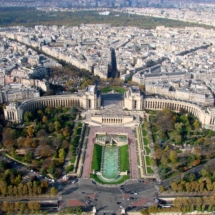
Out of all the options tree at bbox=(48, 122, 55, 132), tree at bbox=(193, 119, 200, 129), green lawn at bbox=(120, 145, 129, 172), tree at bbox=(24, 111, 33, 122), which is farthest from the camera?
tree at bbox=(24, 111, 33, 122)

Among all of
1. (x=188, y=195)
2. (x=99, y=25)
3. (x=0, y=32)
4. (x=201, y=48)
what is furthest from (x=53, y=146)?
(x=99, y=25)

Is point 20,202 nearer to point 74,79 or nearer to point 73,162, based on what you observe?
point 73,162

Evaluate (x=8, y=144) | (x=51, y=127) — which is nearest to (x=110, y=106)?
(x=51, y=127)

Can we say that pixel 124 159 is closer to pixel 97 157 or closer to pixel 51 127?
pixel 97 157

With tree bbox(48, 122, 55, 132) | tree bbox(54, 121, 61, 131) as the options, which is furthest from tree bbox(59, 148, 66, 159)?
tree bbox(48, 122, 55, 132)

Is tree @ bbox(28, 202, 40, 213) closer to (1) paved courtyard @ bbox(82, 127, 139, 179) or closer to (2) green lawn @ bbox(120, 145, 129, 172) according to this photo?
(1) paved courtyard @ bbox(82, 127, 139, 179)

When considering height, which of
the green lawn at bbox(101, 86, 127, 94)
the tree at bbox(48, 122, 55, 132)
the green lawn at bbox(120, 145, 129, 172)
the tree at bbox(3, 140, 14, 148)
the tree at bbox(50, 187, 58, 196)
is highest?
the green lawn at bbox(101, 86, 127, 94)
